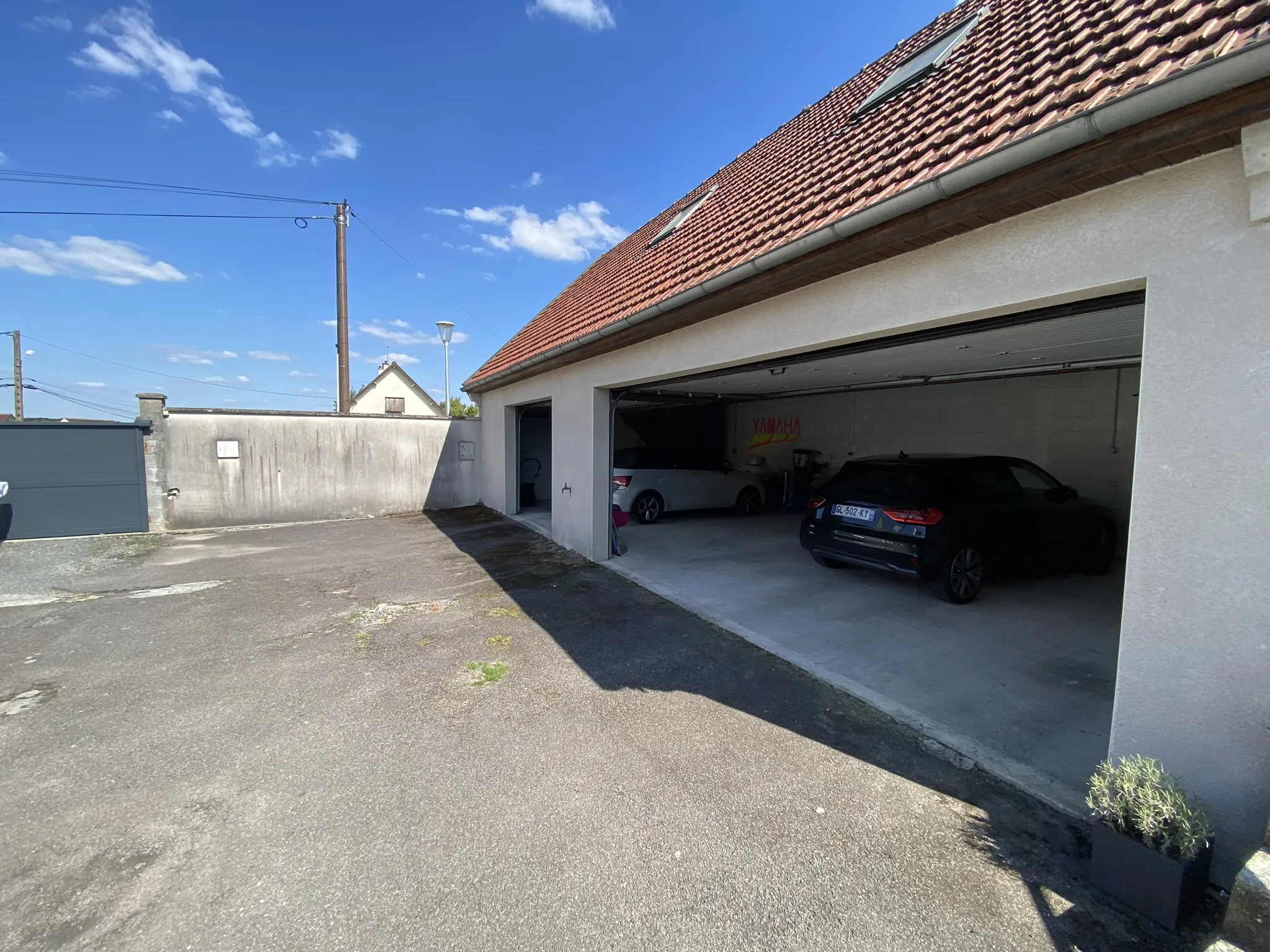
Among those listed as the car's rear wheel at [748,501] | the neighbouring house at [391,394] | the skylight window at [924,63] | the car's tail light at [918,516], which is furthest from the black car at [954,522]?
the neighbouring house at [391,394]

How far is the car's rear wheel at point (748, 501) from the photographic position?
11188mm

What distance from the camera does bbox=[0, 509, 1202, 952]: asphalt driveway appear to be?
1.87 metres

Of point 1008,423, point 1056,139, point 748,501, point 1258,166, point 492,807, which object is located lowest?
point 492,807

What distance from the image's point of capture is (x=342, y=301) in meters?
13.8

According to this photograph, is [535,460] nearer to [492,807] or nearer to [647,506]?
[647,506]

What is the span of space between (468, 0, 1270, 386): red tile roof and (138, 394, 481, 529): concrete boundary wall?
6391 millimetres

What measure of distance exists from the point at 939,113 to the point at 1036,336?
182 cm

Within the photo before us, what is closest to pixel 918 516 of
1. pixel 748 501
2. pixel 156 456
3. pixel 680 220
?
pixel 680 220

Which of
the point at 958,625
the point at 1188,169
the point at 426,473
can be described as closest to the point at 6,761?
the point at 1188,169

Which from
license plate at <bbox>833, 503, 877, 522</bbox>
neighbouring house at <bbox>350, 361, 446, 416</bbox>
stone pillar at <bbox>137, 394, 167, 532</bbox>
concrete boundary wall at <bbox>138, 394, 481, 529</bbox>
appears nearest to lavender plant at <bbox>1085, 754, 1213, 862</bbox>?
license plate at <bbox>833, 503, 877, 522</bbox>

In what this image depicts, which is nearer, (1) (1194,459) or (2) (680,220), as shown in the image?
(1) (1194,459)

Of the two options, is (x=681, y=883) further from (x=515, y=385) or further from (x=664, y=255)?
(x=515, y=385)

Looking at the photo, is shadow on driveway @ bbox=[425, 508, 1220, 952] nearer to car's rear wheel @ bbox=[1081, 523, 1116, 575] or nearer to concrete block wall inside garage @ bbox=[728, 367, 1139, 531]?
car's rear wheel @ bbox=[1081, 523, 1116, 575]

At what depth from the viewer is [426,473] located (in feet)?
40.1
